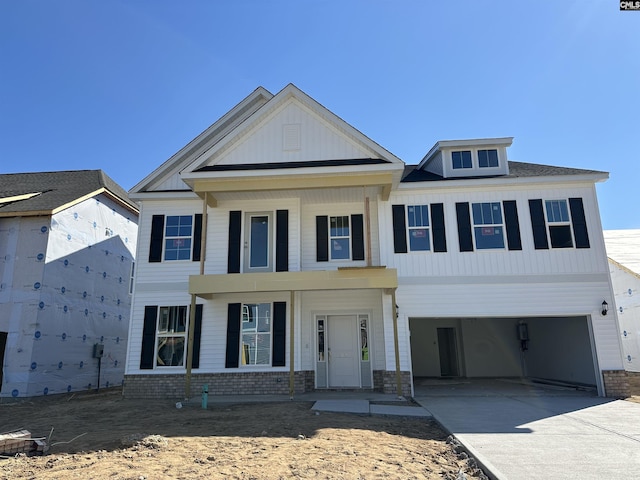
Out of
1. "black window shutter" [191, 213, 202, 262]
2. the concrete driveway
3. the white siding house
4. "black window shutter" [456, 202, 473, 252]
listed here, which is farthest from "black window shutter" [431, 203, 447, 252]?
the white siding house

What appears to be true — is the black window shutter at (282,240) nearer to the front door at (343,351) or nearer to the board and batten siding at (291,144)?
the board and batten siding at (291,144)

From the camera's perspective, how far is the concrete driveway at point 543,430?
5.29m

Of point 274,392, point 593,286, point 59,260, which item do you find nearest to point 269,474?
point 274,392

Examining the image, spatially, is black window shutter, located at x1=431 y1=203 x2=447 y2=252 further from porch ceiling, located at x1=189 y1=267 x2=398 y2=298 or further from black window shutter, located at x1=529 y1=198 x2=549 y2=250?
black window shutter, located at x1=529 y1=198 x2=549 y2=250

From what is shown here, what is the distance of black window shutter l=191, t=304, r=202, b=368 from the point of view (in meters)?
12.6

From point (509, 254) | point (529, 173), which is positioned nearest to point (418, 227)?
point (509, 254)

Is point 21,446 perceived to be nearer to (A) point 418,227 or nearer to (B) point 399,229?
(B) point 399,229

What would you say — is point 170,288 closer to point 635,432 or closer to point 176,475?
point 176,475

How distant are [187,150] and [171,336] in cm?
615

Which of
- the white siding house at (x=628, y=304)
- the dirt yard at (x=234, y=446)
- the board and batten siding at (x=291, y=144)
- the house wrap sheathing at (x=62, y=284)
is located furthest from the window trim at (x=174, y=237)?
the white siding house at (x=628, y=304)

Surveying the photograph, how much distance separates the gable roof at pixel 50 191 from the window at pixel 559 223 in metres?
15.6

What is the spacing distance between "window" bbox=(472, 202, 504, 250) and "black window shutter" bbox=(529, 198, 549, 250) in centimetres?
92

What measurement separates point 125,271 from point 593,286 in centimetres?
1727

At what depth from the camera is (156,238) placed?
13555mm
